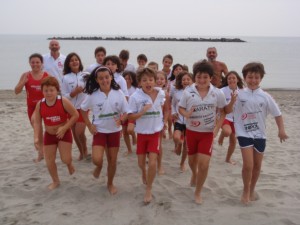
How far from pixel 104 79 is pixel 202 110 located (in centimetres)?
142

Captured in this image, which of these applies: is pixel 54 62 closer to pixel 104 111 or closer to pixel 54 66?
pixel 54 66

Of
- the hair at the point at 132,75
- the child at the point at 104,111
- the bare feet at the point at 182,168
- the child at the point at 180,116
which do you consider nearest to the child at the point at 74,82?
the hair at the point at 132,75

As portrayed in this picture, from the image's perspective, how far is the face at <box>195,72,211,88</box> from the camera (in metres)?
4.32

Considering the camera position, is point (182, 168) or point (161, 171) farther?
point (182, 168)

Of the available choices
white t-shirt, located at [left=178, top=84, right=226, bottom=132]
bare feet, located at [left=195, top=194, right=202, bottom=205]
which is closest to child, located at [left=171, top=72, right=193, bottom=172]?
white t-shirt, located at [left=178, top=84, right=226, bottom=132]

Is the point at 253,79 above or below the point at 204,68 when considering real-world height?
below

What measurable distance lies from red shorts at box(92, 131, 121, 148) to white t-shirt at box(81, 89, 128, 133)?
2.7 inches

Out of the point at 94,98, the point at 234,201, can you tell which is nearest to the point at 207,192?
the point at 234,201

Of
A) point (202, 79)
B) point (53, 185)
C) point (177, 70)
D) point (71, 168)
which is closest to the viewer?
point (202, 79)

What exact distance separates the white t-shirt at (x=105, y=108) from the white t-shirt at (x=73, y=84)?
140 cm

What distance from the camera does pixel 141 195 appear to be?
15.4ft

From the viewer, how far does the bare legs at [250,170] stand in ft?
13.8

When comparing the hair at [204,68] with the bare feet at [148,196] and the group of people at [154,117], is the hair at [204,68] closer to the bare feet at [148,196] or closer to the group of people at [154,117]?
the group of people at [154,117]

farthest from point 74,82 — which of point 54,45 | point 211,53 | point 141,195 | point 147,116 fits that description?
point 211,53
